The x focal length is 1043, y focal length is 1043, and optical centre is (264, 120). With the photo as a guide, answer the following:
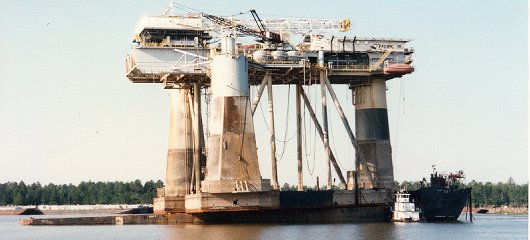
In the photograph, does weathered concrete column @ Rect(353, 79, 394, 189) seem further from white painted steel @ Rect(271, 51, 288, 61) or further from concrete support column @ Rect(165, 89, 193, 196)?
concrete support column @ Rect(165, 89, 193, 196)

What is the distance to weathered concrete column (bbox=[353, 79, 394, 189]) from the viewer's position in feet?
291

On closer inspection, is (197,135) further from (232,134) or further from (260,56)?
(232,134)

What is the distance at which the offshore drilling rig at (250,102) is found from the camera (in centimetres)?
7788

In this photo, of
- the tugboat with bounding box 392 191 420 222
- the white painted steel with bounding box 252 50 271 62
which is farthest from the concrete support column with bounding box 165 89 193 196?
the tugboat with bounding box 392 191 420 222

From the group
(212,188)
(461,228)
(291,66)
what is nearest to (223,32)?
(291,66)

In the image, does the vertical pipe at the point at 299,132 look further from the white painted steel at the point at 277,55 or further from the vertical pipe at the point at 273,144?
the white painted steel at the point at 277,55

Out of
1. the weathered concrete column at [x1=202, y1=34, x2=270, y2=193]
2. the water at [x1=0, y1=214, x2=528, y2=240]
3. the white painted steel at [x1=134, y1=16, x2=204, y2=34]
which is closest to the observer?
the water at [x1=0, y1=214, x2=528, y2=240]

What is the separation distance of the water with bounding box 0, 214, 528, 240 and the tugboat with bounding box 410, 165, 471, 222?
457 cm

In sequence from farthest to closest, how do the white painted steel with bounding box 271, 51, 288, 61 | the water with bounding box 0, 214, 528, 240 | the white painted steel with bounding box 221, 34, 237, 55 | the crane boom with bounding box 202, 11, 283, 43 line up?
1. the crane boom with bounding box 202, 11, 283, 43
2. the white painted steel with bounding box 271, 51, 288, 61
3. the white painted steel with bounding box 221, 34, 237, 55
4. the water with bounding box 0, 214, 528, 240

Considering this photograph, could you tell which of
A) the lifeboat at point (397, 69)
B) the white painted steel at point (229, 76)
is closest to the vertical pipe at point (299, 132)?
the lifeboat at point (397, 69)

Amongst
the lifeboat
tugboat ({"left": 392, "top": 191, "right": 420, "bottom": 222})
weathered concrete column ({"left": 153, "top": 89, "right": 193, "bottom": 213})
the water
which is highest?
the lifeboat

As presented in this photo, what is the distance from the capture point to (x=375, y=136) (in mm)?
88812

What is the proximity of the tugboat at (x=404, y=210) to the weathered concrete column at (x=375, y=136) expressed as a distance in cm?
239

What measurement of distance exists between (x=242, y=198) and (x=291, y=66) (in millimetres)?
12641
